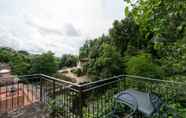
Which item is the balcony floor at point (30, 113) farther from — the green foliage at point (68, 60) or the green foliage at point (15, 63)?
the green foliage at point (68, 60)

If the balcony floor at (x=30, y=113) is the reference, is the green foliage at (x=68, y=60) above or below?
above

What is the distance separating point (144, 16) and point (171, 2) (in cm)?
33

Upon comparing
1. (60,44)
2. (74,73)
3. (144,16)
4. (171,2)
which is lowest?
(74,73)

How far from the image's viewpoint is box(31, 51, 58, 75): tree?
13523 millimetres

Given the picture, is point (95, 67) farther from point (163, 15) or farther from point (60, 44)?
point (60, 44)

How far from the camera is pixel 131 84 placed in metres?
4.11

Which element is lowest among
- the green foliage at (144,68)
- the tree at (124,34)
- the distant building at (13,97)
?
the distant building at (13,97)

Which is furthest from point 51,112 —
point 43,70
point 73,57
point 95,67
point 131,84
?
point 73,57

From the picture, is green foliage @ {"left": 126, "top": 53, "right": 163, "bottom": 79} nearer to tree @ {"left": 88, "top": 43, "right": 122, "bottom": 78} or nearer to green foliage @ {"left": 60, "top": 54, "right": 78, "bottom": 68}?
tree @ {"left": 88, "top": 43, "right": 122, "bottom": 78}

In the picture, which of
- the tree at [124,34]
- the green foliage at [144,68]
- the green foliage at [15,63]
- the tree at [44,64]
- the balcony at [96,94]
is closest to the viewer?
the balcony at [96,94]

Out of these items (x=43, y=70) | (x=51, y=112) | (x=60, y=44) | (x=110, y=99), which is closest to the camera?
(x=51, y=112)

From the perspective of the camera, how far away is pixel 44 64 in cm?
1370

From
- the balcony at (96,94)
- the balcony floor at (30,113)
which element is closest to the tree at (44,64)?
the balcony at (96,94)

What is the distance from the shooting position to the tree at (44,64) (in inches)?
532
